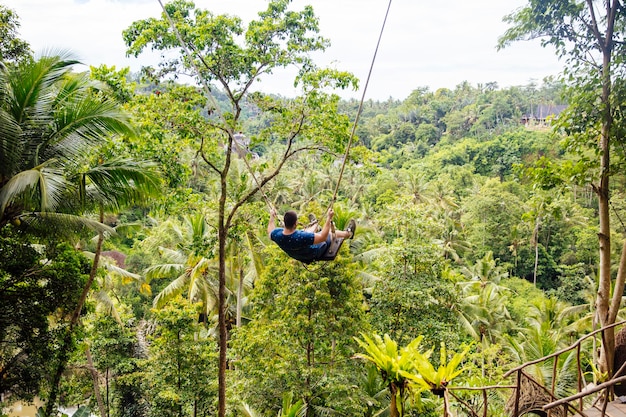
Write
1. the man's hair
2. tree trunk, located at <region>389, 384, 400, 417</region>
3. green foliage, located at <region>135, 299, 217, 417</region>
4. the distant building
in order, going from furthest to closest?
the distant building
green foliage, located at <region>135, 299, 217, 417</region>
the man's hair
tree trunk, located at <region>389, 384, 400, 417</region>

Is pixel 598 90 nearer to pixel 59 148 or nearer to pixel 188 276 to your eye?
pixel 59 148

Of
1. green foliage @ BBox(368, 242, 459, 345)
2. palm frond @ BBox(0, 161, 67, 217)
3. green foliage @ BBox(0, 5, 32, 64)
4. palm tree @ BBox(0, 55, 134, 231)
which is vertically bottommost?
green foliage @ BBox(368, 242, 459, 345)

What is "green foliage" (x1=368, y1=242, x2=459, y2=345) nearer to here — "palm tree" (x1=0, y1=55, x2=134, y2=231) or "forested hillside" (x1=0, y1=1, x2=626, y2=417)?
"forested hillside" (x1=0, y1=1, x2=626, y2=417)

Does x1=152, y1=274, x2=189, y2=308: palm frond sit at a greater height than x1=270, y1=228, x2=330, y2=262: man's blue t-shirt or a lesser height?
lesser

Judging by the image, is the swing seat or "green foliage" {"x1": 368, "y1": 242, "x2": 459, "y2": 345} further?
"green foliage" {"x1": 368, "y1": 242, "x2": 459, "y2": 345}

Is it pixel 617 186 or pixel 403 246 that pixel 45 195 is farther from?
pixel 617 186

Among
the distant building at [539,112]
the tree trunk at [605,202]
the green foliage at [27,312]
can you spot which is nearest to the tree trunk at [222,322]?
the green foliage at [27,312]

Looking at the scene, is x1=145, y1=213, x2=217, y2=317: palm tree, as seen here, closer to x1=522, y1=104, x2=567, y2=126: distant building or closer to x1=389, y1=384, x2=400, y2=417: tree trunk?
x1=389, y1=384, x2=400, y2=417: tree trunk

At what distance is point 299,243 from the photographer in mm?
4270

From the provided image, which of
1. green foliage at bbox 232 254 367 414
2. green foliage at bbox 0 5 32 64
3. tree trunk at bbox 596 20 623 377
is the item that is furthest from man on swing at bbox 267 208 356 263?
green foliage at bbox 0 5 32 64

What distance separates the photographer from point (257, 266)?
A: 13812 millimetres

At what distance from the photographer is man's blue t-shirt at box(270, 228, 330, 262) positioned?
4.25m

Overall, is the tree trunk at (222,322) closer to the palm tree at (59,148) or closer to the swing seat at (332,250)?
the palm tree at (59,148)

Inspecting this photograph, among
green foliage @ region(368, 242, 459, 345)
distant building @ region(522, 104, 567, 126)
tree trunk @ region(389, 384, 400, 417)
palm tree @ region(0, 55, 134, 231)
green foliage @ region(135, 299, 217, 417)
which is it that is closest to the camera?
tree trunk @ region(389, 384, 400, 417)
